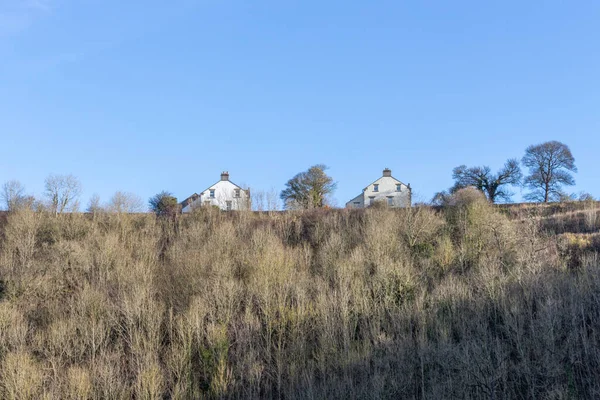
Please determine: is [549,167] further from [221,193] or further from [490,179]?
[221,193]

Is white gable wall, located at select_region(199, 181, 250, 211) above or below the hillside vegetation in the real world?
above

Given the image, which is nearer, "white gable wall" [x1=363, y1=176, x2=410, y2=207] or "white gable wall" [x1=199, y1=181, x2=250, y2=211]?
"white gable wall" [x1=199, y1=181, x2=250, y2=211]

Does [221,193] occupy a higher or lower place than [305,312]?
higher

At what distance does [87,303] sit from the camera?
84.8ft

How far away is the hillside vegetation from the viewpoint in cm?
2064

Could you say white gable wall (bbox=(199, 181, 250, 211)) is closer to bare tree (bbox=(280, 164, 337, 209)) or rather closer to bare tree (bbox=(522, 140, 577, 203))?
bare tree (bbox=(280, 164, 337, 209))

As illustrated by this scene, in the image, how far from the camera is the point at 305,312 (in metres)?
25.1

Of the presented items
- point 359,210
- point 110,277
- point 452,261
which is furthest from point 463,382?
point 359,210

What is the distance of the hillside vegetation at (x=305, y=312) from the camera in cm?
2064

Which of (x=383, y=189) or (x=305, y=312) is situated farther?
(x=383, y=189)

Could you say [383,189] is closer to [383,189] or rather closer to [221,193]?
[383,189]

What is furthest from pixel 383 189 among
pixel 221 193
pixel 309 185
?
pixel 221 193

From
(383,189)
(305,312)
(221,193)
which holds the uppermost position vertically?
(383,189)

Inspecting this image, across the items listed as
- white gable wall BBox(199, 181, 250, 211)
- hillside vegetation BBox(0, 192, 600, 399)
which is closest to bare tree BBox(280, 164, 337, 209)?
white gable wall BBox(199, 181, 250, 211)
